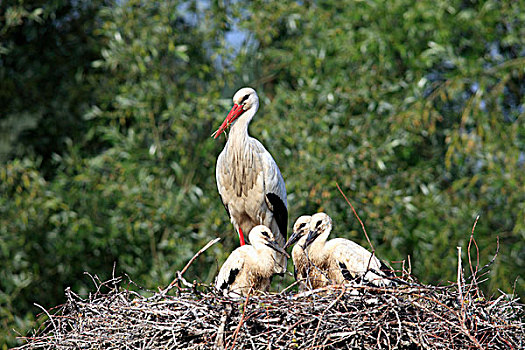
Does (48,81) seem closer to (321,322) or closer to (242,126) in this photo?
(242,126)

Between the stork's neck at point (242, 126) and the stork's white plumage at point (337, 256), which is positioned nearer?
the stork's white plumage at point (337, 256)

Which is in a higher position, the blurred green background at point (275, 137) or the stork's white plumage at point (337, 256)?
the stork's white plumage at point (337, 256)

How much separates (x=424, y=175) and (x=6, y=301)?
13.3 feet

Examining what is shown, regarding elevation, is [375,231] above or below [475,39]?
below

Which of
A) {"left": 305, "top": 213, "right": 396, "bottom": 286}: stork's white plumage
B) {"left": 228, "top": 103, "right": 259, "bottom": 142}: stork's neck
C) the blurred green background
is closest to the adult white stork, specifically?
{"left": 228, "top": 103, "right": 259, "bottom": 142}: stork's neck

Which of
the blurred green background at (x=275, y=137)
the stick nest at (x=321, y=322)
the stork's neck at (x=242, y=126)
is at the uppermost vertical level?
the stork's neck at (x=242, y=126)

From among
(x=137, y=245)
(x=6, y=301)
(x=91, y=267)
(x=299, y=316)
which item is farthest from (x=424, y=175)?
(x=299, y=316)

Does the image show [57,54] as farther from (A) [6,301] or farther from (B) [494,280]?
(B) [494,280]

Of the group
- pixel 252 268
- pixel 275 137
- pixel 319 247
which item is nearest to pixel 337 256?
pixel 319 247

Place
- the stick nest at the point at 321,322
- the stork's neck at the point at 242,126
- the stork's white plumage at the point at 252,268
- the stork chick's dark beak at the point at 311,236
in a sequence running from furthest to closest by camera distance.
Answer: the stork's neck at the point at 242,126 → the stork chick's dark beak at the point at 311,236 → the stork's white plumage at the point at 252,268 → the stick nest at the point at 321,322

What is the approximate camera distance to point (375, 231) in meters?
6.79

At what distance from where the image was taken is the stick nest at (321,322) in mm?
2648

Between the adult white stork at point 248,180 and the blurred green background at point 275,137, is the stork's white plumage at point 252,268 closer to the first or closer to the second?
the adult white stork at point 248,180

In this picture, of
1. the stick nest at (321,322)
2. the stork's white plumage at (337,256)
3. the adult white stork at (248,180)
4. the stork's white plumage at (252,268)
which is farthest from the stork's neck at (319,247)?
the adult white stork at (248,180)
